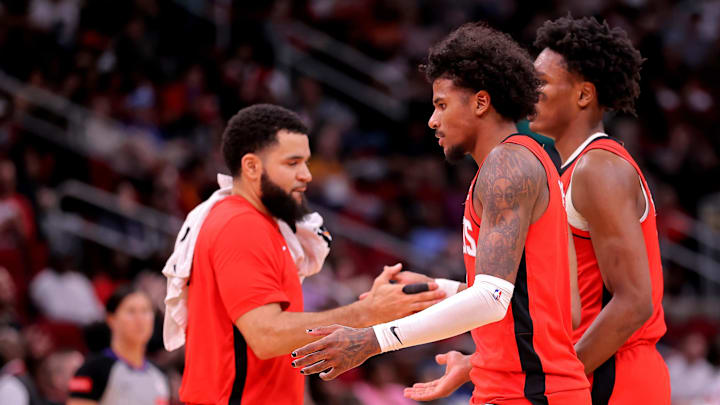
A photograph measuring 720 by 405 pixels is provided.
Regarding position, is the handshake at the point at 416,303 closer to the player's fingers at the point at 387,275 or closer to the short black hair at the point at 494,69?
the player's fingers at the point at 387,275

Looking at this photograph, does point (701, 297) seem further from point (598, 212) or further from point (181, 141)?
point (598, 212)

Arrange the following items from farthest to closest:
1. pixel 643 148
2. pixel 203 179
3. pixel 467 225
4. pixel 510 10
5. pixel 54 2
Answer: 1. pixel 510 10
2. pixel 643 148
3. pixel 54 2
4. pixel 203 179
5. pixel 467 225

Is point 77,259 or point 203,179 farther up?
point 203,179

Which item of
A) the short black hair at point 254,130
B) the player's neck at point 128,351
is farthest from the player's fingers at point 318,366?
the player's neck at point 128,351

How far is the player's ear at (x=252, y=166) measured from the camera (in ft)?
14.5

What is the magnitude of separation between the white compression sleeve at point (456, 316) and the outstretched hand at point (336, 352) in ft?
0.21

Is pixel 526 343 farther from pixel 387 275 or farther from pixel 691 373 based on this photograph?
pixel 691 373

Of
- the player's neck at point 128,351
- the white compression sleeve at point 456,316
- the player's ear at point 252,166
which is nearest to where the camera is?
the white compression sleeve at point 456,316

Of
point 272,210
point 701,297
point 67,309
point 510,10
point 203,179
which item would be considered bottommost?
point 701,297

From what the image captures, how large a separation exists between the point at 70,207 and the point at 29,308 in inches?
60.7

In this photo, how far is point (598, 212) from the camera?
12.3 ft

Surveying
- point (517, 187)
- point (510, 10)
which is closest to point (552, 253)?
point (517, 187)

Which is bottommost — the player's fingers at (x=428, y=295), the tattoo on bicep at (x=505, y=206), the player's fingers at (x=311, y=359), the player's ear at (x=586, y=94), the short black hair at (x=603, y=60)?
the player's fingers at (x=311, y=359)

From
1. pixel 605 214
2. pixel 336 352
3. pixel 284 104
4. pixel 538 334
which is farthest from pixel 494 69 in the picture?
pixel 284 104
